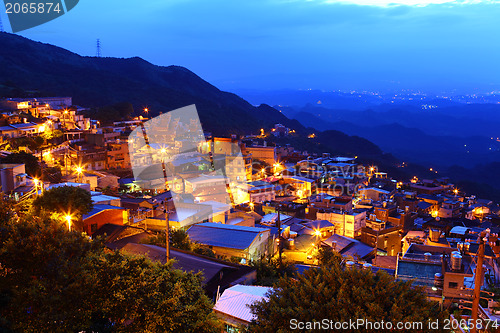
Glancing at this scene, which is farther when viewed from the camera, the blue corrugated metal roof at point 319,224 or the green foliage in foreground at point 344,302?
the blue corrugated metal roof at point 319,224

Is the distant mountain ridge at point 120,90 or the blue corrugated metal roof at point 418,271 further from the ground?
the distant mountain ridge at point 120,90

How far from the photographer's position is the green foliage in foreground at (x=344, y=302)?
4.64 metres

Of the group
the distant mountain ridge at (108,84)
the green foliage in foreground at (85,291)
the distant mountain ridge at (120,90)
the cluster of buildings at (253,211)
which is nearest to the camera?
the green foliage in foreground at (85,291)

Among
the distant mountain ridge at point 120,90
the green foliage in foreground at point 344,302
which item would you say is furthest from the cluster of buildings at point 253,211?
the distant mountain ridge at point 120,90

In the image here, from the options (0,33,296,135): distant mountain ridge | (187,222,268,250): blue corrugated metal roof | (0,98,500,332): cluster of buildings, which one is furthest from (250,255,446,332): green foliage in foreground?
(0,33,296,135): distant mountain ridge

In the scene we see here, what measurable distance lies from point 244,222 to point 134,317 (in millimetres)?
10219

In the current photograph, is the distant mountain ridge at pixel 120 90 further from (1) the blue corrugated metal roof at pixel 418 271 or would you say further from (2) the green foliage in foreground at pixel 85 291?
(2) the green foliage in foreground at pixel 85 291

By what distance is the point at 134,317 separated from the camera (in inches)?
214

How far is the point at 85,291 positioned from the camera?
18.1 feet

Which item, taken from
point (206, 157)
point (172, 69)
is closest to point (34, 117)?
point (206, 157)

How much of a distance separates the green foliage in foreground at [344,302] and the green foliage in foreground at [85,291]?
3.87 ft

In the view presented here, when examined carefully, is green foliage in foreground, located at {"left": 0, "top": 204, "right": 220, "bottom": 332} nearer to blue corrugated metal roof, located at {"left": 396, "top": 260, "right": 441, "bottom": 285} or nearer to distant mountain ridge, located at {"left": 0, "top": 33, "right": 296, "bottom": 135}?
blue corrugated metal roof, located at {"left": 396, "top": 260, "right": 441, "bottom": 285}

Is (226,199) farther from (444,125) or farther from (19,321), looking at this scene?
(444,125)

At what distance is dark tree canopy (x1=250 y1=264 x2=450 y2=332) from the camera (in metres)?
4.64
